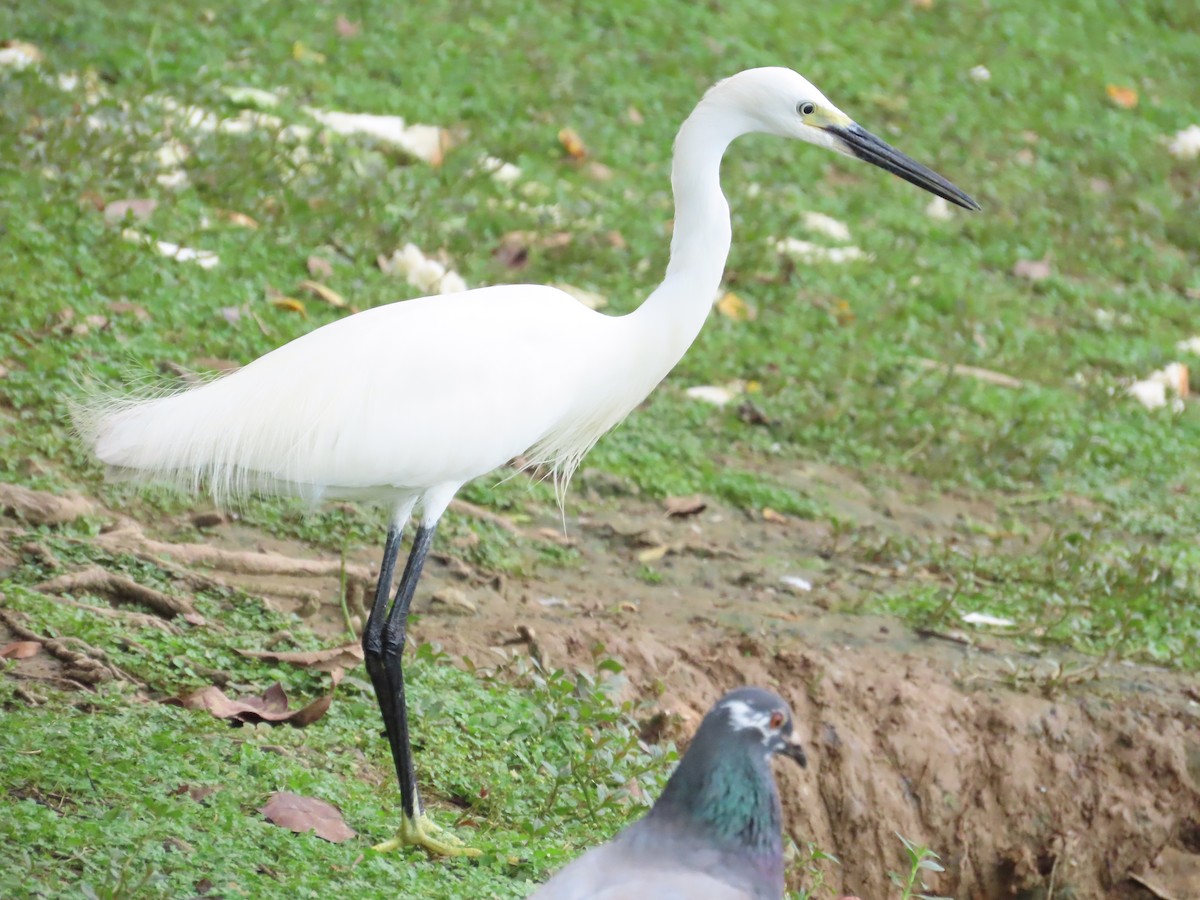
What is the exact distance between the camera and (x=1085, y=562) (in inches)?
228

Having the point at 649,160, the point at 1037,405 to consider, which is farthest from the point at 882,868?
the point at 649,160

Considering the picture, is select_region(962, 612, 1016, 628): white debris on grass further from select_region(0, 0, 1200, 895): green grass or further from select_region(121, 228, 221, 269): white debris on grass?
select_region(121, 228, 221, 269): white debris on grass

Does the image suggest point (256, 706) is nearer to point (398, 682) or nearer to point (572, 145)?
point (398, 682)

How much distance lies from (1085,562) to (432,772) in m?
2.87

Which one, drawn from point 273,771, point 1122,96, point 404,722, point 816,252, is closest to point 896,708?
point 404,722

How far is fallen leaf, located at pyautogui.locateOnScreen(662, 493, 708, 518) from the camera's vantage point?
19.1 ft

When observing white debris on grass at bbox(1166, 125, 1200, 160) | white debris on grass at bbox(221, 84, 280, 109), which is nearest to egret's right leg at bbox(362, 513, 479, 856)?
white debris on grass at bbox(221, 84, 280, 109)

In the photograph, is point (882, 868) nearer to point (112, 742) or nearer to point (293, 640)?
point (293, 640)

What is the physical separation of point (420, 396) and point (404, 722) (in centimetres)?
76

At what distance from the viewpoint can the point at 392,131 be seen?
7.76 m

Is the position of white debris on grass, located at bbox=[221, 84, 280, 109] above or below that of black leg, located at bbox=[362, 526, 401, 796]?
above

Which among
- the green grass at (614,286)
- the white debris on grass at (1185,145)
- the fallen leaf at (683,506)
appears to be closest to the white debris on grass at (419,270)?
the green grass at (614,286)

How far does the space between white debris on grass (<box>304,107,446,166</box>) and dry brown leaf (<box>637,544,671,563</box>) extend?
114 inches

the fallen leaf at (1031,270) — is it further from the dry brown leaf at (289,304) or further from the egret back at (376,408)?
the egret back at (376,408)
